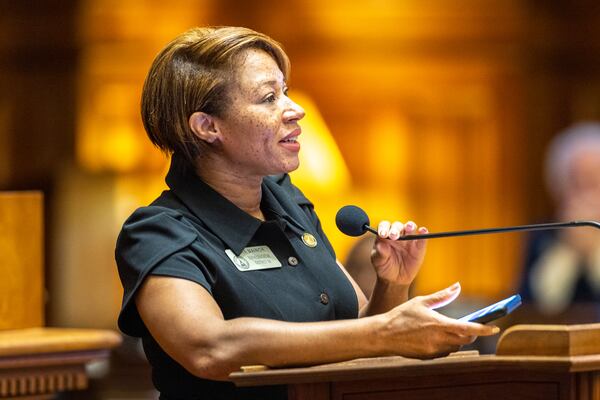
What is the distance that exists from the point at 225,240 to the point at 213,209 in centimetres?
9

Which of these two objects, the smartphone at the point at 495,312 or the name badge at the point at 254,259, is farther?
the name badge at the point at 254,259

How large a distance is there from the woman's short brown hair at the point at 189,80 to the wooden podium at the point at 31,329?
89 centimetres

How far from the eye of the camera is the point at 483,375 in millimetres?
2148

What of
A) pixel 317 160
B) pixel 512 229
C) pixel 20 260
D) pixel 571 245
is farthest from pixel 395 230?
pixel 317 160

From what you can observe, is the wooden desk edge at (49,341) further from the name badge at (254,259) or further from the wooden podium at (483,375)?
the wooden podium at (483,375)

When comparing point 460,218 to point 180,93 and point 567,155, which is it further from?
point 180,93

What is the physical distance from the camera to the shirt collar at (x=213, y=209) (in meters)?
2.52

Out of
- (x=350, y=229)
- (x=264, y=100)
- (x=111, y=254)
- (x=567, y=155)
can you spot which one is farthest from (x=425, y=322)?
(x=111, y=254)

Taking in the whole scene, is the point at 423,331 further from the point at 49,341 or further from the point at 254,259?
the point at 49,341

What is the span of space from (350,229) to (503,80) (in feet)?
14.4

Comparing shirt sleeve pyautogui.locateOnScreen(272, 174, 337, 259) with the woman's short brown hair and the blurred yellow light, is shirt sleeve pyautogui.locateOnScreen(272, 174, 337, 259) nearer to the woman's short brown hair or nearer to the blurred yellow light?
the woman's short brown hair

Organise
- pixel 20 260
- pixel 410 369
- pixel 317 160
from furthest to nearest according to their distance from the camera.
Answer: pixel 317 160
pixel 20 260
pixel 410 369

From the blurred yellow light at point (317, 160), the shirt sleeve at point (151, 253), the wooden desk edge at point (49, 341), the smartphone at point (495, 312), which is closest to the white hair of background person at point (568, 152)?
the blurred yellow light at point (317, 160)

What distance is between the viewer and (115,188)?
21.5ft
